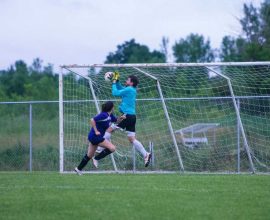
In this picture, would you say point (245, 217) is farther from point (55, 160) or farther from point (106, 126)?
point (55, 160)

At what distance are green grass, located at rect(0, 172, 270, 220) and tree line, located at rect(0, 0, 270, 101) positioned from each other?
20.6 metres

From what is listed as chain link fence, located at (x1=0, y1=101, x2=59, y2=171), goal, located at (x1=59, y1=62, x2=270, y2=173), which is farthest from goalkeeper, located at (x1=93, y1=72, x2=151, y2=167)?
chain link fence, located at (x1=0, y1=101, x2=59, y2=171)

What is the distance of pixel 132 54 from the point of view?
57.3m

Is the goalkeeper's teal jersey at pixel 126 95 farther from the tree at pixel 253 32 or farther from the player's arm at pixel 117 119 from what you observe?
the tree at pixel 253 32

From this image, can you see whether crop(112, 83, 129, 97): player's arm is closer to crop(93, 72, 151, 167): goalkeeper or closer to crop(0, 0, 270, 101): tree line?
crop(93, 72, 151, 167): goalkeeper

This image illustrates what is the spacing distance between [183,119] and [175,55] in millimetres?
37176

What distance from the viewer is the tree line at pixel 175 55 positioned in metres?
37.7

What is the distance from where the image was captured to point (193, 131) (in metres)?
20.6

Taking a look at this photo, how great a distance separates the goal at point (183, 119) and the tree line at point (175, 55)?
13.9m

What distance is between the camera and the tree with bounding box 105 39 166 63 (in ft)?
182

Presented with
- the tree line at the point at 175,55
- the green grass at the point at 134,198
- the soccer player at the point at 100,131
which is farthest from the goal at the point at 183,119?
the tree line at the point at 175,55

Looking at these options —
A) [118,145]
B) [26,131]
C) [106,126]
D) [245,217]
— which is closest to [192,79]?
[118,145]

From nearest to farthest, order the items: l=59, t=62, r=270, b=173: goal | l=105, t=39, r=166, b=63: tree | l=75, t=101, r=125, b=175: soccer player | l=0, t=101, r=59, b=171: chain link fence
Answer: l=75, t=101, r=125, b=175: soccer player → l=59, t=62, r=270, b=173: goal → l=0, t=101, r=59, b=171: chain link fence → l=105, t=39, r=166, b=63: tree

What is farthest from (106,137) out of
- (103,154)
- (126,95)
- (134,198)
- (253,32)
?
(253,32)
